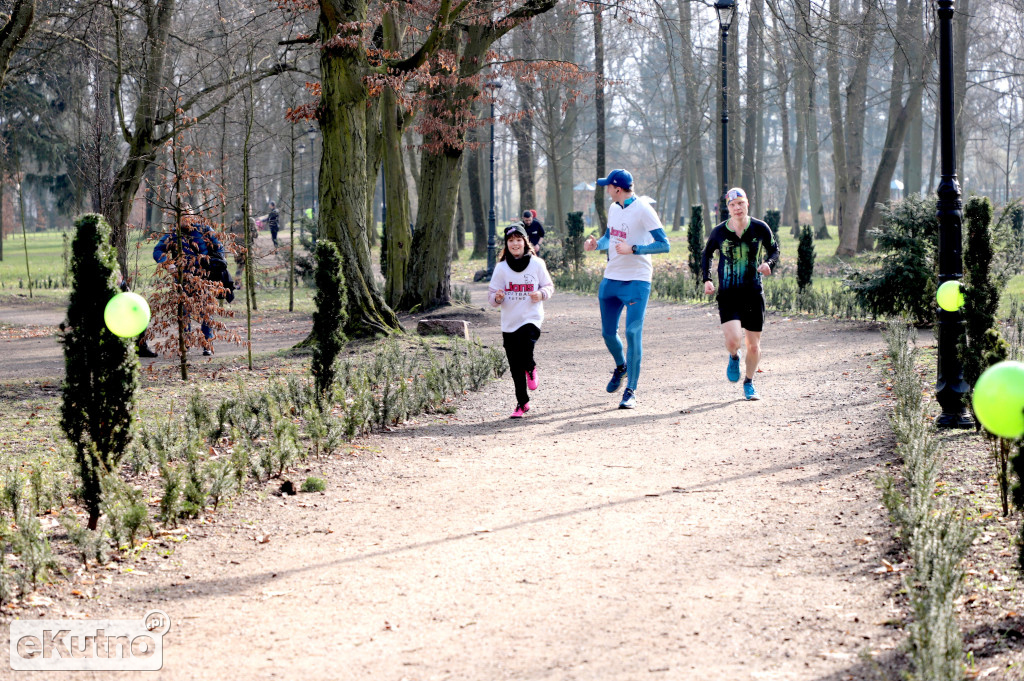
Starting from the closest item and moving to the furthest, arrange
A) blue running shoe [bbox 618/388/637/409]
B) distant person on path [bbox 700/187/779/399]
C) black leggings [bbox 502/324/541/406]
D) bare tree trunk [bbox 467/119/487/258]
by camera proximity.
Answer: black leggings [bbox 502/324/541/406] → distant person on path [bbox 700/187/779/399] → blue running shoe [bbox 618/388/637/409] → bare tree trunk [bbox 467/119/487/258]

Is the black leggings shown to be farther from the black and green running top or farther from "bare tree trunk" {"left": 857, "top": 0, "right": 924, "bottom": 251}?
"bare tree trunk" {"left": 857, "top": 0, "right": 924, "bottom": 251}

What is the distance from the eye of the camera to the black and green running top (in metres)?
9.11

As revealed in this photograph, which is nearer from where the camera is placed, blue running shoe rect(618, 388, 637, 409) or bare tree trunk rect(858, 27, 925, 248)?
blue running shoe rect(618, 388, 637, 409)

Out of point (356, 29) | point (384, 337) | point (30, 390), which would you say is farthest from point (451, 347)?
point (30, 390)

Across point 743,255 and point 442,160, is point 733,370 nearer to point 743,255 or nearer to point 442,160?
point 743,255

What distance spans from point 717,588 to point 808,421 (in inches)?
165

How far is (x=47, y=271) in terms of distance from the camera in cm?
3247

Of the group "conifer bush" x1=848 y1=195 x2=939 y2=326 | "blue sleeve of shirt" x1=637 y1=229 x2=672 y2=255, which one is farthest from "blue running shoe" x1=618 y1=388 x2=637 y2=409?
"conifer bush" x1=848 y1=195 x2=939 y2=326

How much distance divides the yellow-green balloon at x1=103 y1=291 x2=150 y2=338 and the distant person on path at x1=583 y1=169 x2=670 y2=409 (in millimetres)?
4317

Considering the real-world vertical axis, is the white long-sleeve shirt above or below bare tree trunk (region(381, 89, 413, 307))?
below

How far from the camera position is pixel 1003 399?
11.9 ft

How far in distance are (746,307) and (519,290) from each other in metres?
2.06

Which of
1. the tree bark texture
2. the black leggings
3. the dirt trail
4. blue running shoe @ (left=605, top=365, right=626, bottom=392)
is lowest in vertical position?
the dirt trail

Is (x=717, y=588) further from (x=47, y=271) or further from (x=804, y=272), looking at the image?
(x=47, y=271)
